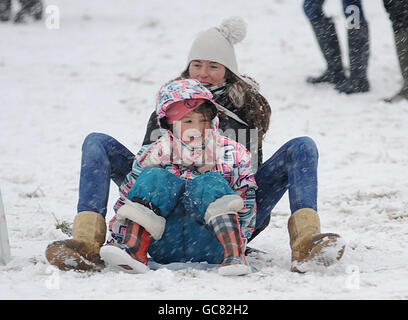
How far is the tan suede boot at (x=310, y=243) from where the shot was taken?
2756 mm

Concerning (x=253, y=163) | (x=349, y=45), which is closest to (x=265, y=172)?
(x=253, y=163)

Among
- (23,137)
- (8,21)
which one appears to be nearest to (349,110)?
(23,137)

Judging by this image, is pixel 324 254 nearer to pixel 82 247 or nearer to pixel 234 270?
pixel 234 270

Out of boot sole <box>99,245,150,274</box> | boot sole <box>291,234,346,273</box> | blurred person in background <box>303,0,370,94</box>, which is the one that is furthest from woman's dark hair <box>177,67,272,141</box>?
blurred person in background <box>303,0,370,94</box>

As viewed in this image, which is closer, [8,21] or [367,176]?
[367,176]

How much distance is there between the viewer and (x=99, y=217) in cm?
306

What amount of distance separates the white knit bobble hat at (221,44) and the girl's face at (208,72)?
3cm

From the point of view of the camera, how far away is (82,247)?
2.90 meters

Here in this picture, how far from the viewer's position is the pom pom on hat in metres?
4.02

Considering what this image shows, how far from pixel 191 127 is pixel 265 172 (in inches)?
16.5

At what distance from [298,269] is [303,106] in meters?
4.91

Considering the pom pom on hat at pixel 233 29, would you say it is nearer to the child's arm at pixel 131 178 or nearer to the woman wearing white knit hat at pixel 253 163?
the woman wearing white knit hat at pixel 253 163

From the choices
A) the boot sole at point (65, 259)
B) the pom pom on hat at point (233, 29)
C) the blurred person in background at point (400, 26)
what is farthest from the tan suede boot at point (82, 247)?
the blurred person in background at point (400, 26)

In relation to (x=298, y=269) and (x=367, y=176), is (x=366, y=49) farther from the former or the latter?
(x=298, y=269)
